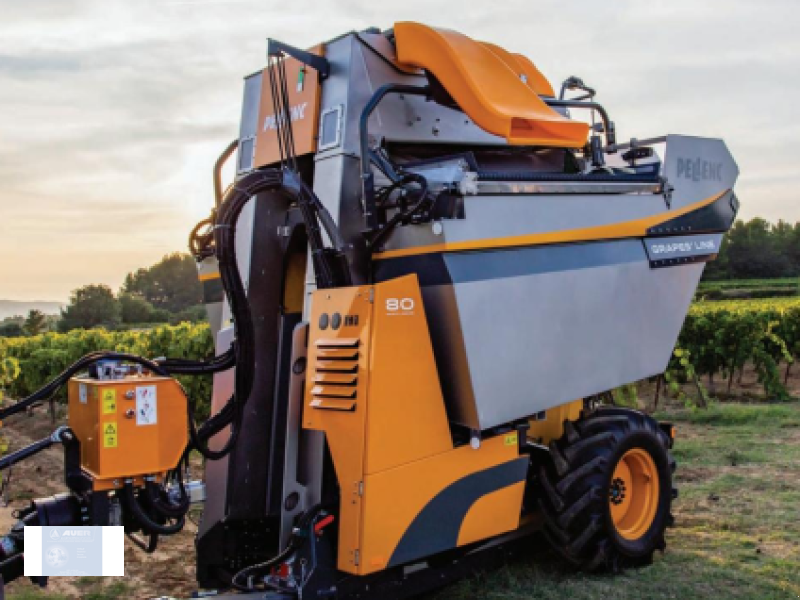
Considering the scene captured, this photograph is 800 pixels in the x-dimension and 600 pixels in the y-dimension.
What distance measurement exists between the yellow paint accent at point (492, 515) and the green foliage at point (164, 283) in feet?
107

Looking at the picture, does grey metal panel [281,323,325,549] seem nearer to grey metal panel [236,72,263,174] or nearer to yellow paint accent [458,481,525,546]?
yellow paint accent [458,481,525,546]

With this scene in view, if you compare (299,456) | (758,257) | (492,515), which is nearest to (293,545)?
(299,456)

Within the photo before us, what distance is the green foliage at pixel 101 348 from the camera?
36.9ft

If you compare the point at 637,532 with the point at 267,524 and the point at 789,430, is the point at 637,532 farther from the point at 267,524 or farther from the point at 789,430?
the point at 789,430

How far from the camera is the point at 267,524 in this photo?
4.64m

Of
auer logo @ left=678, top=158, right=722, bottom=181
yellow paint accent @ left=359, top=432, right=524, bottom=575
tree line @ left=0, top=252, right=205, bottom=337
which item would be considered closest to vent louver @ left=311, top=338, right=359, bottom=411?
yellow paint accent @ left=359, top=432, right=524, bottom=575

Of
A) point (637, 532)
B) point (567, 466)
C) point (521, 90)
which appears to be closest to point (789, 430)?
point (637, 532)

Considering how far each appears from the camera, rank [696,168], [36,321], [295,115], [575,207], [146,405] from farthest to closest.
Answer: [36,321] < [696,168] < [575,207] < [295,115] < [146,405]

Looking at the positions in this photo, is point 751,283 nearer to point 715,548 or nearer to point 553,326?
point 715,548

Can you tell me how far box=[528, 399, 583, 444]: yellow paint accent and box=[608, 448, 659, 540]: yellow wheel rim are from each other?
1.36 feet

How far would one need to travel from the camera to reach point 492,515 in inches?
175

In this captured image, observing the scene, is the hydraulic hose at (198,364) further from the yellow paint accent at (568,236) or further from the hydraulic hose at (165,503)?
the yellow paint accent at (568,236)

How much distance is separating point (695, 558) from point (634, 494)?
53 centimetres

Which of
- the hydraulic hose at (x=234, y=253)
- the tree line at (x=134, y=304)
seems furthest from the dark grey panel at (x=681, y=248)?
the tree line at (x=134, y=304)
